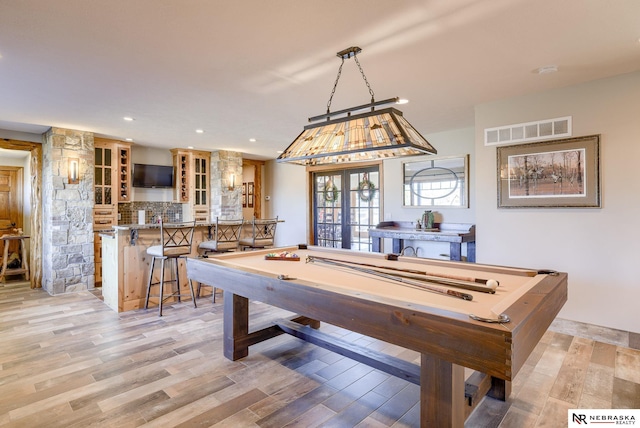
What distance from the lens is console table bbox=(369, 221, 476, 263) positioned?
174 inches

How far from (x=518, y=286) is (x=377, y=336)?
911 millimetres

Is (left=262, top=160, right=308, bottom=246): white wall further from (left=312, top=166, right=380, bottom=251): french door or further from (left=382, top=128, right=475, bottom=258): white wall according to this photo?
(left=382, top=128, right=475, bottom=258): white wall

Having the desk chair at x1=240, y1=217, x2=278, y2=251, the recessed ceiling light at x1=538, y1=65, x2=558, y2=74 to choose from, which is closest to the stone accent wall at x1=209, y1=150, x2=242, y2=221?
the desk chair at x1=240, y1=217, x2=278, y2=251

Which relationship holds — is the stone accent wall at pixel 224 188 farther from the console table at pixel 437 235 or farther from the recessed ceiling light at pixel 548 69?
the recessed ceiling light at pixel 548 69

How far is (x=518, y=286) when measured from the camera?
1.87 meters

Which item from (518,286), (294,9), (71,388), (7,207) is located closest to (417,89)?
(294,9)

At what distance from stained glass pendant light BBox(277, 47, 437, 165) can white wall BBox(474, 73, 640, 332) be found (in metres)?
2.03

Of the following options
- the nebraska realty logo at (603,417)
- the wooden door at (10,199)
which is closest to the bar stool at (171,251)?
the nebraska realty logo at (603,417)

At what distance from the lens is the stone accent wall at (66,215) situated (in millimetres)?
4945

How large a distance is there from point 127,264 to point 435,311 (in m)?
3.91

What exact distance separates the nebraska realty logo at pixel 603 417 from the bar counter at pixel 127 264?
167 inches

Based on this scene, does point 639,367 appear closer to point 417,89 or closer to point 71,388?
point 417,89

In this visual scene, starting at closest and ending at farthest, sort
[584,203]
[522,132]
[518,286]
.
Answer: [518,286] < [584,203] < [522,132]

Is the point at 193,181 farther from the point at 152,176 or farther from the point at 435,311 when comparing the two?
the point at 435,311
